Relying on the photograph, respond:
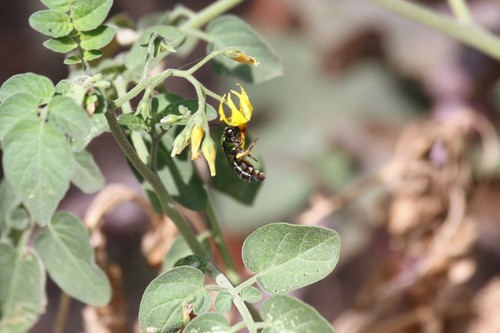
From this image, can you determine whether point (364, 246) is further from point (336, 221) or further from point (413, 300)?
point (413, 300)

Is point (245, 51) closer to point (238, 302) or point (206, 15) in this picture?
point (206, 15)

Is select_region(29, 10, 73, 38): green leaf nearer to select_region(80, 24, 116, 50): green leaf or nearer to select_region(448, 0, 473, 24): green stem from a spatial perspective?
select_region(80, 24, 116, 50): green leaf

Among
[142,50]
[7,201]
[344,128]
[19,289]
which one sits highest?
[142,50]

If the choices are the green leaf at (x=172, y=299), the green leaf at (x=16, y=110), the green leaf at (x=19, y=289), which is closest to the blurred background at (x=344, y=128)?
the green leaf at (x=19, y=289)

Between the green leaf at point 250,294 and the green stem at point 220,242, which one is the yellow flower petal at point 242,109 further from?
the green stem at point 220,242

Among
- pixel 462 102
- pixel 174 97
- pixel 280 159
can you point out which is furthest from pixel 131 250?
pixel 174 97

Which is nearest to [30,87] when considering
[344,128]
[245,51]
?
[245,51]
